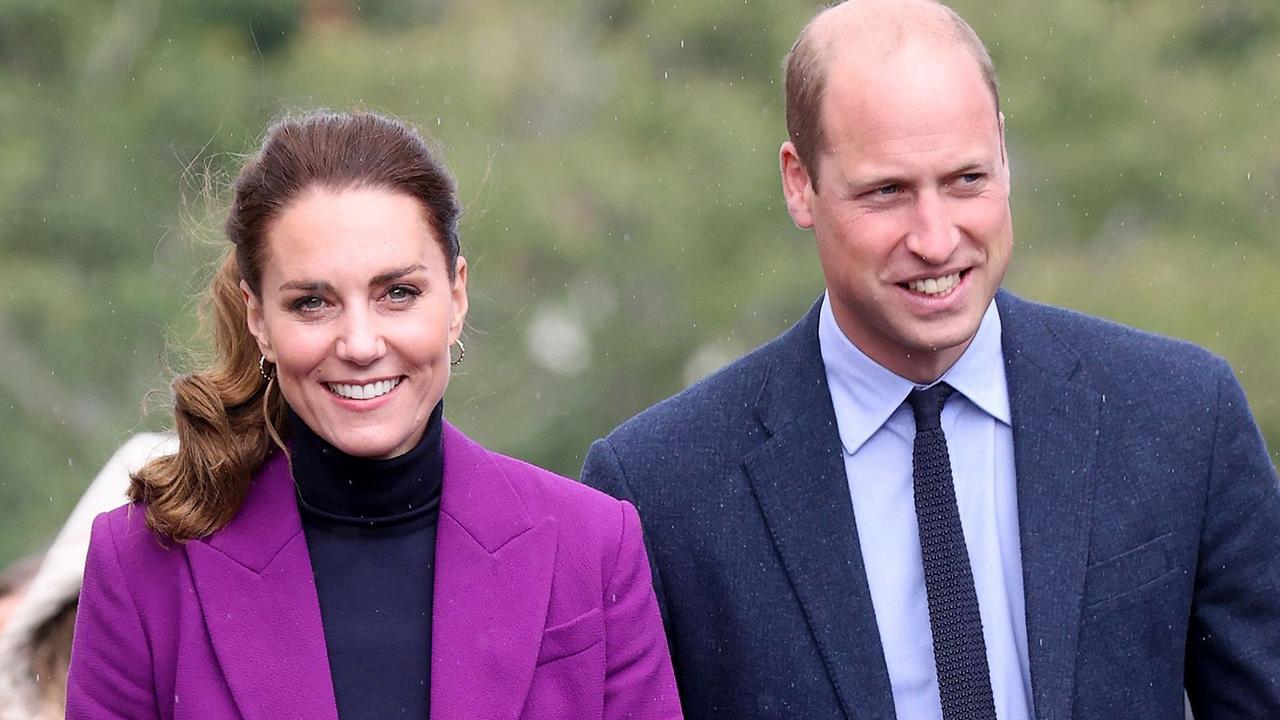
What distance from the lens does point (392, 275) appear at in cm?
327

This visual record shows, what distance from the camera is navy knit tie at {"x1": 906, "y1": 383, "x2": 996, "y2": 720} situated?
3426 mm

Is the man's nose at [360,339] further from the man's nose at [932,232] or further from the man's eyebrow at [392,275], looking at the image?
the man's nose at [932,232]

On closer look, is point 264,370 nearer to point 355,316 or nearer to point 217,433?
point 217,433

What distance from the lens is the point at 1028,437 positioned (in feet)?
11.8

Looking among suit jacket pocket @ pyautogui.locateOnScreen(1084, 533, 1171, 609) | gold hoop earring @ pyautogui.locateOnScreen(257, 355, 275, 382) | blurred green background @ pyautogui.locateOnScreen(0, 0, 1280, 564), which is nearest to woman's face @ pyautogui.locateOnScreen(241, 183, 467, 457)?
gold hoop earring @ pyautogui.locateOnScreen(257, 355, 275, 382)

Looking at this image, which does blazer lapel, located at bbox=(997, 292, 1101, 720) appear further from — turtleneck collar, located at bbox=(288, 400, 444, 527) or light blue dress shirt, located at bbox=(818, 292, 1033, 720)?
turtleneck collar, located at bbox=(288, 400, 444, 527)

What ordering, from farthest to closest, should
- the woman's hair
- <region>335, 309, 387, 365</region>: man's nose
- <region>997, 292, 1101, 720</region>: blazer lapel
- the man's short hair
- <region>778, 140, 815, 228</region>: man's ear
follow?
<region>778, 140, 815, 228</region>: man's ear → the man's short hair → <region>997, 292, 1101, 720</region>: blazer lapel → the woman's hair → <region>335, 309, 387, 365</region>: man's nose

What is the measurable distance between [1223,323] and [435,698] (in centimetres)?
964

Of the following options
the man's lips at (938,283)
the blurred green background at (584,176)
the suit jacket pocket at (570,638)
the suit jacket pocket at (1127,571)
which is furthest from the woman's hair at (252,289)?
the blurred green background at (584,176)

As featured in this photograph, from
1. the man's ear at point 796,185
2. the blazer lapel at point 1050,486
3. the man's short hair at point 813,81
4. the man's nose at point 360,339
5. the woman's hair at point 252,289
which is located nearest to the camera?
the man's nose at point 360,339

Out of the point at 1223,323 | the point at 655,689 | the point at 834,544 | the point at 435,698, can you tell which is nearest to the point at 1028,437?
the point at 834,544

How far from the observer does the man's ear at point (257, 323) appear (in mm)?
3344

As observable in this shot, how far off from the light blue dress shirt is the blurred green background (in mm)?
7901

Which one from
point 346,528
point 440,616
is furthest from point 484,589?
point 346,528
